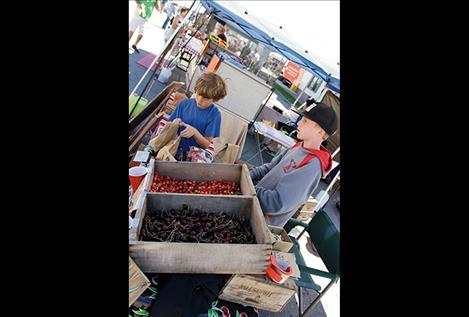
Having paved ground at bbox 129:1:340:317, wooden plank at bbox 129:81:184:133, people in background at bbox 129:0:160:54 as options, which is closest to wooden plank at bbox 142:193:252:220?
paved ground at bbox 129:1:340:317

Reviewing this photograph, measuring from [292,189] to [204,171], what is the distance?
2.70 feet

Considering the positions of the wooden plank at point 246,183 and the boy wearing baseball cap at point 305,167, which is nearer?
the boy wearing baseball cap at point 305,167

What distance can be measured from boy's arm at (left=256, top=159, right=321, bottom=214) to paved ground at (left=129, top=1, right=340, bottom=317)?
1549 mm

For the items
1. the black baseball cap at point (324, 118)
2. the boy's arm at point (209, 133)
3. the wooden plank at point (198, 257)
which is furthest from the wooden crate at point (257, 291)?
the boy's arm at point (209, 133)

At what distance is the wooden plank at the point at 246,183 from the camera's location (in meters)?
1.95

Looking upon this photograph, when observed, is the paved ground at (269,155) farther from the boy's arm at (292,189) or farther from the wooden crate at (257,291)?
the boy's arm at (292,189)

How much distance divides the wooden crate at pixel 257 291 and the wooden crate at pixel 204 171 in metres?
0.67

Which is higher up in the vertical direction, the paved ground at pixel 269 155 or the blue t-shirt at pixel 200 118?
the blue t-shirt at pixel 200 118
